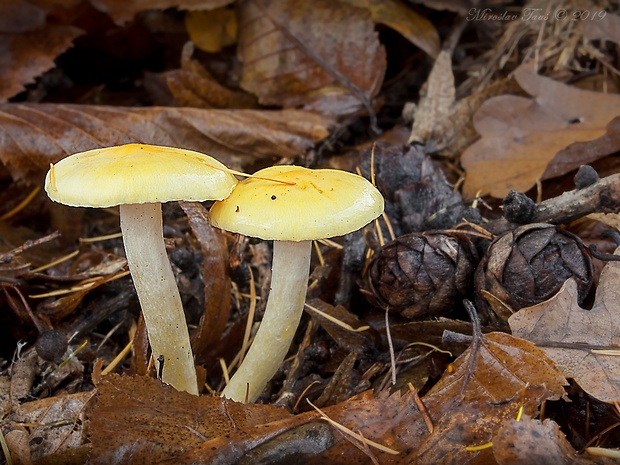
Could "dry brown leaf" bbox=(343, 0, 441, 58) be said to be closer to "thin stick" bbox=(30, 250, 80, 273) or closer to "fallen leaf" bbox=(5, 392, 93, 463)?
"thin stick" bbox=(30, 250, 80, 273)

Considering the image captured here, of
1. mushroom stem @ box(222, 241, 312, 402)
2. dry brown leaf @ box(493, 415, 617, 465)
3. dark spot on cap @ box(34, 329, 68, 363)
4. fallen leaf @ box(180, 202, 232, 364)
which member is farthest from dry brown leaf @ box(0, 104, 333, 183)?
dry brown leaf @ box(493, 415, 617, 465)

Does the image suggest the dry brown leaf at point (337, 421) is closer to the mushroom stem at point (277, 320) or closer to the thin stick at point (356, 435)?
the thin stick at point (356, 435)

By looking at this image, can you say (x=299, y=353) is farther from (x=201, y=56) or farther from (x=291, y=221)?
(x=201, y=56)

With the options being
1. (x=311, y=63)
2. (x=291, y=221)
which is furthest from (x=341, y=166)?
(x=291, y=221)

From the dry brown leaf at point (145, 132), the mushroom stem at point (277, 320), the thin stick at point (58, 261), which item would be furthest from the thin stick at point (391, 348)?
the thin stick at point (58, 261)

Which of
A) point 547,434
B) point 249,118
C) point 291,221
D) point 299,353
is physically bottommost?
point 299,353

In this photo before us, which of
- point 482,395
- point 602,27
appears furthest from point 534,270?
point 602,27
